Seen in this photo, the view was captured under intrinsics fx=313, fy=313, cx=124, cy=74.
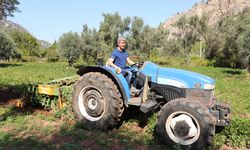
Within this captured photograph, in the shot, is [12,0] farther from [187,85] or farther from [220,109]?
[220,109]

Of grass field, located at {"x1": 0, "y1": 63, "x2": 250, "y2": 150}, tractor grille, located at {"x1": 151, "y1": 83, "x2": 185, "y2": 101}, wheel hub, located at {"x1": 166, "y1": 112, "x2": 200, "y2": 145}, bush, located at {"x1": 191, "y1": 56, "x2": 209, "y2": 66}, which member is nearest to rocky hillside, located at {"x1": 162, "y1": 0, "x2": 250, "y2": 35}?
bush, located at {"x1": 191, "y1": 56, "x2": 209, "y2": 66}

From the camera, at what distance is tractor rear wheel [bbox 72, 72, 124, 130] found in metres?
6.72

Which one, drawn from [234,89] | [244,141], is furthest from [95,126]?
[234,89]

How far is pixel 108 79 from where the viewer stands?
6.90 m

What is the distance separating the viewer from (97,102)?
7.07 metres

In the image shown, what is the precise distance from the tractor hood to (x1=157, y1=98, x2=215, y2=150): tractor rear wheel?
53 cm

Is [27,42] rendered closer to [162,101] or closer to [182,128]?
[162,101]

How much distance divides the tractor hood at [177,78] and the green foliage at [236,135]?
110 centimetres

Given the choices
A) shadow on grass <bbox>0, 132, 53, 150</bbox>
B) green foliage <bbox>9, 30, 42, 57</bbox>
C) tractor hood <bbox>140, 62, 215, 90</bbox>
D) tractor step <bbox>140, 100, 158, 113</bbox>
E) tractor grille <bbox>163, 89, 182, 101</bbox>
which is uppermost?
green foliage <bbox>9, 30, 42, 57</bbox>

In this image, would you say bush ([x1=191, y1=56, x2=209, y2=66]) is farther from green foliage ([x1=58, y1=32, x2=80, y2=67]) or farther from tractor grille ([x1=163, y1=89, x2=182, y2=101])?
tractor grille ([x1=163, y1=89, x2=182, y2=101])

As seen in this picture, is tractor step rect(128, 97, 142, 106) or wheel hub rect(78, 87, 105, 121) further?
wheel hub rect(78, 87, 105, 121)

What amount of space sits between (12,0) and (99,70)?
476 centimetres

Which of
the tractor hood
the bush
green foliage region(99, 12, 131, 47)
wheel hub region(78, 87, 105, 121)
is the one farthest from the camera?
the bush

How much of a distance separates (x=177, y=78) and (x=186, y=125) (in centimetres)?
106
